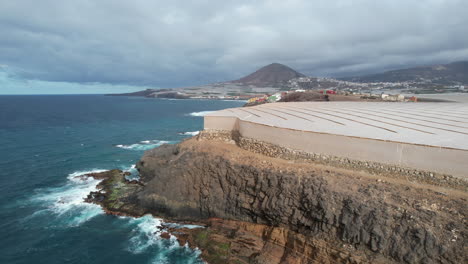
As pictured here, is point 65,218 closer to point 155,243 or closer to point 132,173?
point 155,243

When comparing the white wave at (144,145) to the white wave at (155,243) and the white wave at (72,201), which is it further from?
the white wave at (155,243)

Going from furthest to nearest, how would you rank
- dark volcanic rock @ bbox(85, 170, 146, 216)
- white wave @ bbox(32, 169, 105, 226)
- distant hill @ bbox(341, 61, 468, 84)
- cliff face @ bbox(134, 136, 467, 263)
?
distant hill @ bbox(341, 61, 468, 84) → dark volcanic rock @ bbox(85, 170, 146, 216) → white wave @ bbox(32, 169, 105, 226) → cliff face @ bbox(134, 136, 467, 263)

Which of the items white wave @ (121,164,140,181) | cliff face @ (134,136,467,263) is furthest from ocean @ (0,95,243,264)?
cliff face @ (134,136,467,263)

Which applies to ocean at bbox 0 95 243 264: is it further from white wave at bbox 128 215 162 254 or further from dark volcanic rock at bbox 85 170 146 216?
dark volcanic rock at bbox 85 170 146 216

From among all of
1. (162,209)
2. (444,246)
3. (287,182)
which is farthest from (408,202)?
(162,209)

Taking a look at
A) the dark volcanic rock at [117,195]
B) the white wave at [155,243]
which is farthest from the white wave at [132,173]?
the white wave at [155,243]

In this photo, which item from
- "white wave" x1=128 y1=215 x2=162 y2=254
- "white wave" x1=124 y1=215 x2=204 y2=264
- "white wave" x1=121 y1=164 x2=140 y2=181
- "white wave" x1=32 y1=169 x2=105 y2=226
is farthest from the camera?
"white wave" x1=121 y1=164 x2=140 y2=181

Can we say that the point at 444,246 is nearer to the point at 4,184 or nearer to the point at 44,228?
the point at 44,228
